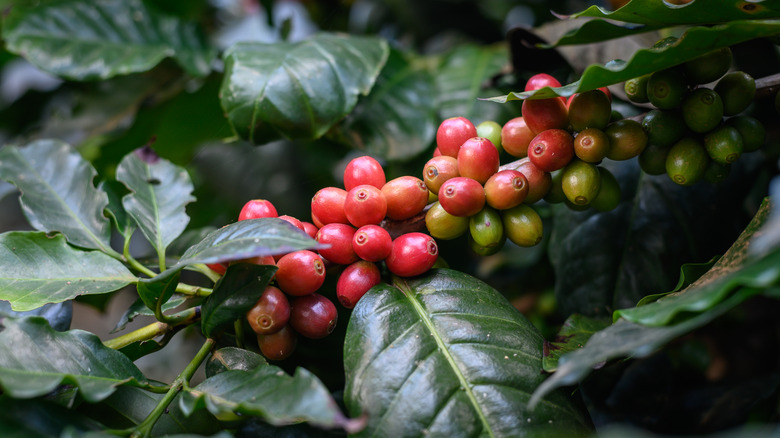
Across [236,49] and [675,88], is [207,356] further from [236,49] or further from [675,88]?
[675,88]

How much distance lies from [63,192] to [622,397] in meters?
0.98

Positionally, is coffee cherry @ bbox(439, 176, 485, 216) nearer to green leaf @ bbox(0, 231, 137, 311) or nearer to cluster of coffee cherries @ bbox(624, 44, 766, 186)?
cluster of coffee cherries @ bbox(624, 44, 766, 186)

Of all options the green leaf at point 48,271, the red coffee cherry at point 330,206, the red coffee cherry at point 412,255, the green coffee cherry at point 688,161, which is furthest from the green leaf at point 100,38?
the green coffee cherry at point 688,161

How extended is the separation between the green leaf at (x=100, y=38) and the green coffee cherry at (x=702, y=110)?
108 cm

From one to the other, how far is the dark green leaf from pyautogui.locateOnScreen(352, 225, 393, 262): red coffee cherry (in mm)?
226

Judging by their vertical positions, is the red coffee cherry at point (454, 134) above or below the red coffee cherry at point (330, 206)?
above

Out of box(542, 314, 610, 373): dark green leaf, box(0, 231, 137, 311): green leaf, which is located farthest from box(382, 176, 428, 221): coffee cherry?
box(0, 231, 137, 311): green leaf

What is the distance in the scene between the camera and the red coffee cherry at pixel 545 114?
625mm

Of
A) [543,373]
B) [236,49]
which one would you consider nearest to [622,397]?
[543,373]

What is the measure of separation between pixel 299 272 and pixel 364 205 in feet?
0.37

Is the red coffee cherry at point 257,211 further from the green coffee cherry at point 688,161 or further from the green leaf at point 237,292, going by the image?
the green coffee cherry at point 688,161

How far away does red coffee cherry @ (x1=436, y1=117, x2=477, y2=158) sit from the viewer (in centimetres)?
68

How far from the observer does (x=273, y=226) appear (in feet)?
1.82

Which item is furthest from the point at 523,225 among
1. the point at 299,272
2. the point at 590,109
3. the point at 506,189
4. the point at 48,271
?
the point at 48,271
